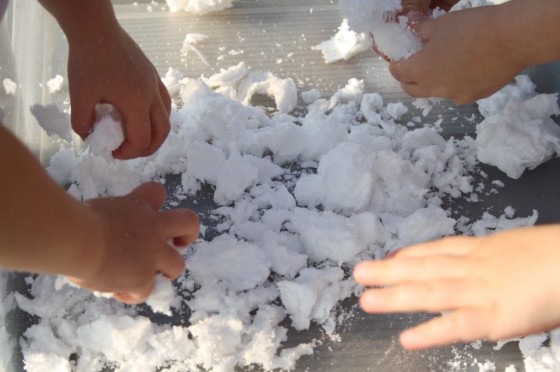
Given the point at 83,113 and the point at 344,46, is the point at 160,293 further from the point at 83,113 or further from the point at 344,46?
the point at 344,46

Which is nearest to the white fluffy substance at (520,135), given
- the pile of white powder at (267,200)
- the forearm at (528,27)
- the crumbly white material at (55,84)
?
the pile of white powder at (267,200)

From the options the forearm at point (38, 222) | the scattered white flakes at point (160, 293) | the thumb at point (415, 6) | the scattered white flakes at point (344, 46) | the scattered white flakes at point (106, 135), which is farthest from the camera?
the scattered white flakes at point (344, 46)

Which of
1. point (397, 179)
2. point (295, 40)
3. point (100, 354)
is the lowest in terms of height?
point (100, 354)

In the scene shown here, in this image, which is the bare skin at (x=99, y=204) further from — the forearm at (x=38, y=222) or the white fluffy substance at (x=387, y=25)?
the white fluffy substance at (x=387, y=25)

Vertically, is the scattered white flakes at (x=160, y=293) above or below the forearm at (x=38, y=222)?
below

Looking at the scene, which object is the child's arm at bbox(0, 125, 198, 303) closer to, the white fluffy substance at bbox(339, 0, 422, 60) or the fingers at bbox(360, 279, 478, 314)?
the fingers at bbox(360, 279, 478, 314)

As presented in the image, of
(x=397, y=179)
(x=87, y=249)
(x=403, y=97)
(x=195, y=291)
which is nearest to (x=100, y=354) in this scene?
(x=195, y=291)

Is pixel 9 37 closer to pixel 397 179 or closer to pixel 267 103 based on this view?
pixel 267 103

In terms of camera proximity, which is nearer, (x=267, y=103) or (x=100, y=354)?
(x=100, y=354)
